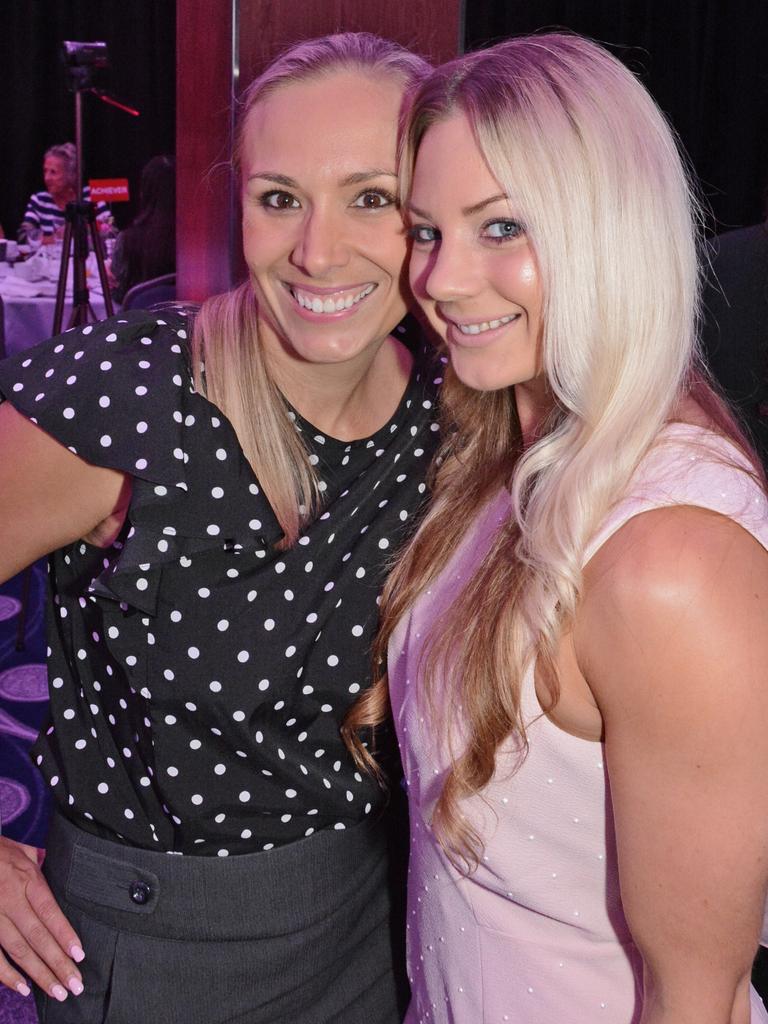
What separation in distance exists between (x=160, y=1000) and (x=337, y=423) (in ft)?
2.52

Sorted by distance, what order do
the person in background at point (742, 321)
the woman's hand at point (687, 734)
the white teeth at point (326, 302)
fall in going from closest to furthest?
the woman's hand at point (687, 734), the white teeth at point (326, 302), the person in background at point (742, 321)

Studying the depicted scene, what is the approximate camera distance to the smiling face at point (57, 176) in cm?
781

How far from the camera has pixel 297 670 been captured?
4.42 ft

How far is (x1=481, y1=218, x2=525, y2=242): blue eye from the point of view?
45.3 inches

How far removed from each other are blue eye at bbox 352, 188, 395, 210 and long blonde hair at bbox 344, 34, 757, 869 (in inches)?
7.8

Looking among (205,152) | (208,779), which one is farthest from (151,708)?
(205,152)

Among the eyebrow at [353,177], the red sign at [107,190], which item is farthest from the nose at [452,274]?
the red sign at [107,190]

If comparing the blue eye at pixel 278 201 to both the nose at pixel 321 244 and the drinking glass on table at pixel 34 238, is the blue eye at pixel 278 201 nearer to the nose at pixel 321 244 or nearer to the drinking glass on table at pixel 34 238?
the nose at pixel 321 244

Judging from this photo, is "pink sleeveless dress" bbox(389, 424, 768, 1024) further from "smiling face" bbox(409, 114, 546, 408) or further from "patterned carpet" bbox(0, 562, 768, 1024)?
"patterned carpet" bbox(0, 562, 768, 1024)

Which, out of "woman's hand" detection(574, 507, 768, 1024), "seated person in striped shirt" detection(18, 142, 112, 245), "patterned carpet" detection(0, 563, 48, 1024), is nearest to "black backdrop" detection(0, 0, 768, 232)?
"seated person in striped shirt" detection(18, 142, 112, 245)

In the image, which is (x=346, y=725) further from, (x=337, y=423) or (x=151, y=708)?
(x=337, y=423)

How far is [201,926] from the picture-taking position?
53.5 inches

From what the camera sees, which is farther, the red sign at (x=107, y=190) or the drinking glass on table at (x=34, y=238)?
the drinking glass on table at (x=34, y=238)

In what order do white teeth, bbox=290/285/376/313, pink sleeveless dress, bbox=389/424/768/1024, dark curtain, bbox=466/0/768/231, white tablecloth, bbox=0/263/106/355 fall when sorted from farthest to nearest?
dark curtain, bbox=466/0/768/231 → white tablecloth, bbox=0/263/106/355 → white teeth, bbox=290/285/376/313 → pink sleeveless dress, bbox=389/424/768/1024
